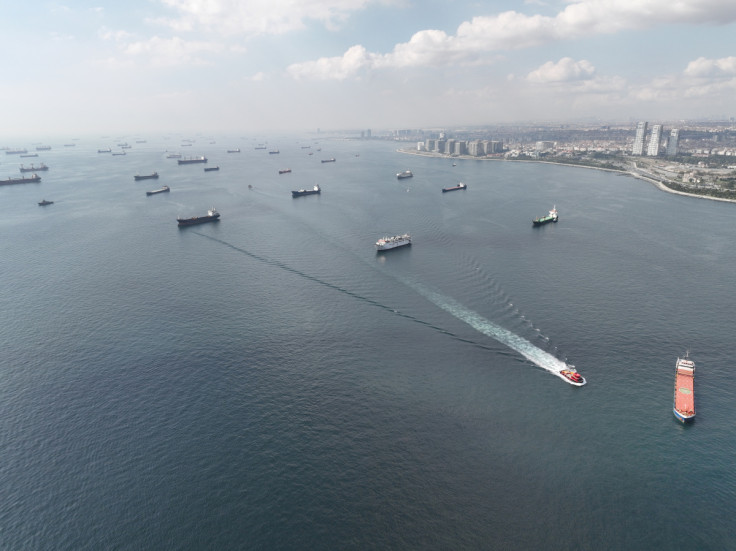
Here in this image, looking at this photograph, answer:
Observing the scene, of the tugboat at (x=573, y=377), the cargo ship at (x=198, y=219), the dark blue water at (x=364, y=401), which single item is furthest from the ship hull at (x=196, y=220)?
the tugboat at (x=573, y=377)

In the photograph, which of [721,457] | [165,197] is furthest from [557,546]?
[165,197]

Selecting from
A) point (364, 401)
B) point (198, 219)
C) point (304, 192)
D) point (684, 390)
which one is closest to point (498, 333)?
point (684, 390)

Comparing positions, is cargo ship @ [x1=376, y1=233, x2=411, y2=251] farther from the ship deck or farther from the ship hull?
the ship deck

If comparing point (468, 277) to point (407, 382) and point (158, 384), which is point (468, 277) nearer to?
point (407, 382)

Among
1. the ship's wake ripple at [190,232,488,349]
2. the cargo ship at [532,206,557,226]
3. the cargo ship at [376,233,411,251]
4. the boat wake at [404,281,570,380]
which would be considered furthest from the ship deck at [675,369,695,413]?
the cargo ship at [532,206,557,226]

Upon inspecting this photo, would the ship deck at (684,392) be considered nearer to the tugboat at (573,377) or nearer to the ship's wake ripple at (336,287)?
the tugboat at (573,377)

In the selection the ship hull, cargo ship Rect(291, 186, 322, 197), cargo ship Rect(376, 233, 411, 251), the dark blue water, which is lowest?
the dark blue water
